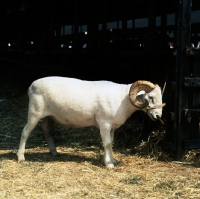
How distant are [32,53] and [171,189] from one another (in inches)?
409

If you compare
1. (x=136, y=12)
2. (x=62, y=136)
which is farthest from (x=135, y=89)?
(x=136, y=12)

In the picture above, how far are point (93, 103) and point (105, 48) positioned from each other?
11.2 feet

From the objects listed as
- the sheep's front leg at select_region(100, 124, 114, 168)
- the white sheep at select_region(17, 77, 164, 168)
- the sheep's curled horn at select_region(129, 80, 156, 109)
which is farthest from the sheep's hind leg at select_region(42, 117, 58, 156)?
→ the sheep's curled horn at select_region(129, 80, 156, 109)

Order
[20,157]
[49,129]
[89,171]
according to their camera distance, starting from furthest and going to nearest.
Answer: [49,129], [20,157], [89,171]

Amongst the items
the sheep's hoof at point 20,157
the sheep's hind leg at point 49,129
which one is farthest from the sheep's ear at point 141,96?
the sheep's hoof at point 20,157

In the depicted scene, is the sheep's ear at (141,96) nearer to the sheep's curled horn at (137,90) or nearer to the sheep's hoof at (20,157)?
the sheep's curled horn at (137,90)

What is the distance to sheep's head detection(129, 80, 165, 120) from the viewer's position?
273 inches

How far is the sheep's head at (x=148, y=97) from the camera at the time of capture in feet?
22.8

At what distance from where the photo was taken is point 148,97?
698 cm

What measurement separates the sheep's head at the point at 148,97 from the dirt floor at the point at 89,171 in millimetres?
873

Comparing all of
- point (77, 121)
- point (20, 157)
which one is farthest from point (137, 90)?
point (20, 157)

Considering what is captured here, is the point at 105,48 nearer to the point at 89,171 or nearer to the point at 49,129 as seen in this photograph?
the point at 49,129

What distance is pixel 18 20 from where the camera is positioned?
1856 cm

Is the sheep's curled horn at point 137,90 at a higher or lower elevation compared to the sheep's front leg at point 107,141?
higher
